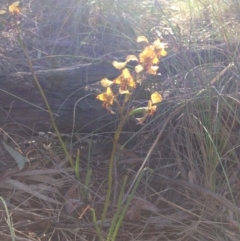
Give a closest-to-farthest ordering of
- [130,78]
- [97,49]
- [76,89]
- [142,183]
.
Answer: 1. [130,78]
2. [142,183]
3. [76,89]
4. [97,49]

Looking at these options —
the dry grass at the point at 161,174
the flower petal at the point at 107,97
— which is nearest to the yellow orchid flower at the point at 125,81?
the flower petal at the point at 107,97

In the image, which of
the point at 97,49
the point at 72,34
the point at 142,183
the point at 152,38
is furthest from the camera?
the point at 72,34

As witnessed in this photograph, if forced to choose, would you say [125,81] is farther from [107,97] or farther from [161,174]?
[161,174]

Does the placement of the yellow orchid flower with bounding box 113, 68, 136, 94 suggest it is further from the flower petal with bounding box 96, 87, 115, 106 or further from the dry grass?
the dry grass

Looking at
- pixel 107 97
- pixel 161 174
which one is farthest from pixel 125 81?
pixel 161 174

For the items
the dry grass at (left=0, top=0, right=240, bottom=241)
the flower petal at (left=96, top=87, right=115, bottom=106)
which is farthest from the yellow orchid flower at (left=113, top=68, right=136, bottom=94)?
the dry grass at (left=0, top=0, right=240, bottom=241)

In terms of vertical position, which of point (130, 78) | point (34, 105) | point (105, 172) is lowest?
point (105, 172)

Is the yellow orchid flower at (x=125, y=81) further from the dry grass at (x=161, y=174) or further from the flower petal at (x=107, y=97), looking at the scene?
the dry grass at (x=161, y=174)

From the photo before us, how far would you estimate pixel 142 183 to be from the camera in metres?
1.94

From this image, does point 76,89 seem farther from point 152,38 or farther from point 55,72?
point 152,38

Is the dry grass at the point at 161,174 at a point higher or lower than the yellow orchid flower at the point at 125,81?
lower

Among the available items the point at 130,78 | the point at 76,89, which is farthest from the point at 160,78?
the point at 130,78

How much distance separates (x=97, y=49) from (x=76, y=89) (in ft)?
2.22

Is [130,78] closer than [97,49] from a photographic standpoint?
Yes
